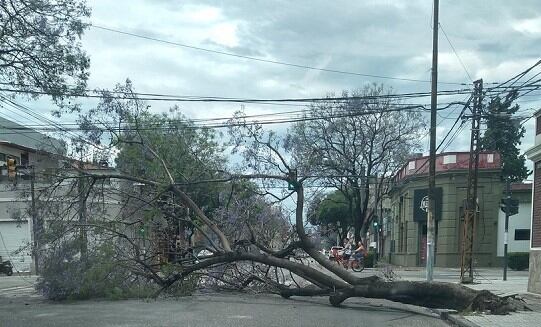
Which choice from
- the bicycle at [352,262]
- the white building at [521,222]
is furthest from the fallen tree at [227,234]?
the white building at [521,222]

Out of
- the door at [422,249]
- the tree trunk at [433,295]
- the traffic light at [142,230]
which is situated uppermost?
the traffic light at [142,230]

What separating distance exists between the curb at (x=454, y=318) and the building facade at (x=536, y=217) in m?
5.88

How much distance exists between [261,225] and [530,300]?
7.76m

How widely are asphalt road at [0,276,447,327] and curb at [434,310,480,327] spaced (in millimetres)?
238

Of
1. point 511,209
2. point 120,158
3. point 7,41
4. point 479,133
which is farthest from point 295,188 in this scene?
point 511,209

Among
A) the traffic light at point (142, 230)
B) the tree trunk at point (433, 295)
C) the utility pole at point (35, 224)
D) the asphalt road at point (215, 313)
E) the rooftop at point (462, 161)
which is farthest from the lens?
the rooftop at point (462, 161)

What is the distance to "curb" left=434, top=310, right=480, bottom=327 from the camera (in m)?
12.1

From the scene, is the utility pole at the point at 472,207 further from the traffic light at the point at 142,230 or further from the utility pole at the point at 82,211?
the utility pole at the point at 82,211

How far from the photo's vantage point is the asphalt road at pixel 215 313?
1233 centimetres

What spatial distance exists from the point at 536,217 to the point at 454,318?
7.39 meters

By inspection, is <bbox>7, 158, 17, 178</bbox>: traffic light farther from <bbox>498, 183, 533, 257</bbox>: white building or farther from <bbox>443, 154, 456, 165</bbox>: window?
<bbox>498, 183, 533, 257</bbox>: white building

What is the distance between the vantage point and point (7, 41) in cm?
1252

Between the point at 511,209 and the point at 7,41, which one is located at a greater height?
the point at 7,41

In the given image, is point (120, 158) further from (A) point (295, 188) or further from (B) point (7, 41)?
(B) point (7, 41)
